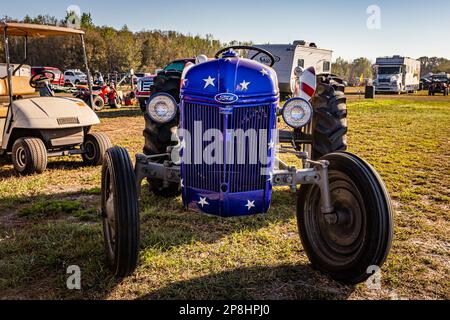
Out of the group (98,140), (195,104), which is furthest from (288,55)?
(195,104)

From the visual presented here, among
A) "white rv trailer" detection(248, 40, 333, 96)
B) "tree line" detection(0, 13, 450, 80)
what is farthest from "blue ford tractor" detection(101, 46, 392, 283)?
"tree line" detection(0, 13, 450, 80)

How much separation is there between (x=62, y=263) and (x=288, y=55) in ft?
57.8

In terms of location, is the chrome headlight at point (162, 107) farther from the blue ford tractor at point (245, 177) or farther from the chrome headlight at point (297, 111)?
the chrome headlight at point (297, 111)

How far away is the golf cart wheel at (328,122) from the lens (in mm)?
4309

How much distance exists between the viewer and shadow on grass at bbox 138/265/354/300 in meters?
2.68

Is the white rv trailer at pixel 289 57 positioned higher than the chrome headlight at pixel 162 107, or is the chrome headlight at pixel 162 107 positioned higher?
the white rv trailer at pixel 289 57

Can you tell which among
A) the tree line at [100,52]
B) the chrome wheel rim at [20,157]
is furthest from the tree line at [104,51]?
the chrome wheel rim at [20,157]

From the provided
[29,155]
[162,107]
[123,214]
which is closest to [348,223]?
[123,214]

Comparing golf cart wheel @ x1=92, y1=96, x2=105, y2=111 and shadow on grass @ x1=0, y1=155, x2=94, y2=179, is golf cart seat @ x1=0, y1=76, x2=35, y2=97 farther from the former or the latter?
golf cart wheel @ x1=92, y1=96, x2=105, y2=111

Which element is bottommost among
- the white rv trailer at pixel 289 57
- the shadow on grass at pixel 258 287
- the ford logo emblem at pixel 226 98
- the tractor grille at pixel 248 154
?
the shadow on grass at pixel 258 287

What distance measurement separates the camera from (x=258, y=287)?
279cm

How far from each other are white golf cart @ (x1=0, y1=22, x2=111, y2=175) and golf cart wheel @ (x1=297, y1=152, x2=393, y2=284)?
13.4ft

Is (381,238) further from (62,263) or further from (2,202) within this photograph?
(2,202)

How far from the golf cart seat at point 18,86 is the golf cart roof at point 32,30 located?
88 cm
